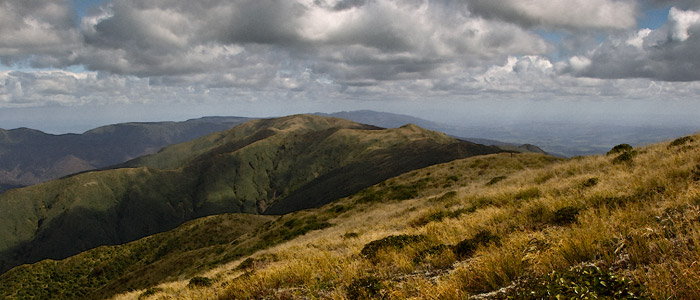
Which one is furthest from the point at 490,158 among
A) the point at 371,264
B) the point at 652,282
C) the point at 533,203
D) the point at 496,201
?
the point at 652,282

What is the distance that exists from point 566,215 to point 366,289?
6.64m

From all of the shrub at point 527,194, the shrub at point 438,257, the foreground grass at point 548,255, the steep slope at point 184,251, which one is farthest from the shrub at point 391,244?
the steep slope at point 184,251

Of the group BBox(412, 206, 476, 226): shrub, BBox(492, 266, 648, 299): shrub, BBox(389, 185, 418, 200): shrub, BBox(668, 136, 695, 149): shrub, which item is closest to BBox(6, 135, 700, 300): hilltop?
BBox(492, 266, 648, 299): shrub

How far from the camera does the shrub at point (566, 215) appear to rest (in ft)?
29.0

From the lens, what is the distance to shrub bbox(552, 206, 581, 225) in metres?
8.84

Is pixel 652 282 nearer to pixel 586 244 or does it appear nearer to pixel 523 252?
pixel 586 244

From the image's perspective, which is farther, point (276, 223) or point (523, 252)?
point (276, 223)

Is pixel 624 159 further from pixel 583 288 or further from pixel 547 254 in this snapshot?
pixel 583 288

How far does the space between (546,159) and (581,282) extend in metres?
48.8

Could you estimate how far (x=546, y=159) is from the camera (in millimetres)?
45469

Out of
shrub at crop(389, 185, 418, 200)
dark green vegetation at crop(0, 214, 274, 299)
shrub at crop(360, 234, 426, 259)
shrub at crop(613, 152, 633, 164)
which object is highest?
shrub at crop(613, 152, 633, 164)

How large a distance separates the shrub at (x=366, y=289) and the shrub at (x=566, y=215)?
6088 mm

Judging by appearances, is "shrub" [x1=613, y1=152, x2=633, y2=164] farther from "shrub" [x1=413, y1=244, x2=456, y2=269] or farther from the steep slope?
the steep slope

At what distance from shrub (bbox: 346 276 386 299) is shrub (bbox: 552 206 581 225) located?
609 centimetres
